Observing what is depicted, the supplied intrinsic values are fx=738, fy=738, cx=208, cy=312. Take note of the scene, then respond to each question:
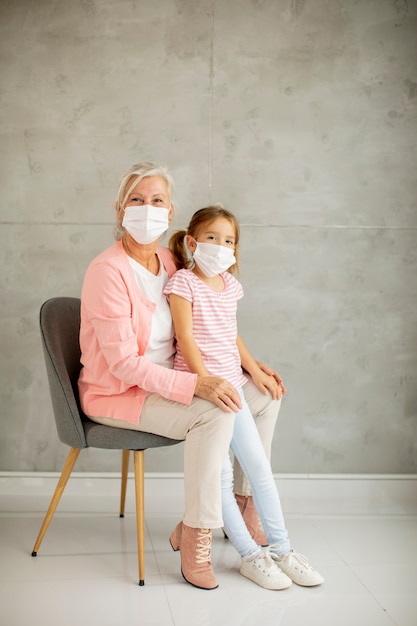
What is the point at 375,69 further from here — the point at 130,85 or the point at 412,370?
the point at 412,370

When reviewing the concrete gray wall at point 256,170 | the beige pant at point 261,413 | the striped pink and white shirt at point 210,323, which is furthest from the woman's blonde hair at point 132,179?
the beige pant at point 261,413

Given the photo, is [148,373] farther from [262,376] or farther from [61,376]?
[262,376]

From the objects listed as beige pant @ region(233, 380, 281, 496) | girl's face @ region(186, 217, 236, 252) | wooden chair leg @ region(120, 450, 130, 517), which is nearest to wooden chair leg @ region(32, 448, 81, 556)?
wooden chair leg @ region(120, 450, 130, 517)

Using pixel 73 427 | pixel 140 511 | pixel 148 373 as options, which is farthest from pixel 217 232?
pixel 140 511

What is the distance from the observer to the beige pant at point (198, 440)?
7.25ft

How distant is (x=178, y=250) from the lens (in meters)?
2.59

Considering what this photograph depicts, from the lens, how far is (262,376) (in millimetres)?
2586

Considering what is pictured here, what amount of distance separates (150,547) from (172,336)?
77 centimetres

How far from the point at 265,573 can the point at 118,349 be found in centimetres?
83

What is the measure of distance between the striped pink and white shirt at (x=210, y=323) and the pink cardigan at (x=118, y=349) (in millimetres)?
127

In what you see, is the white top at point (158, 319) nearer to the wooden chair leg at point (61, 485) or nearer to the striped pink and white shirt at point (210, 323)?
the striped pink and white shirt at point (210, 323)

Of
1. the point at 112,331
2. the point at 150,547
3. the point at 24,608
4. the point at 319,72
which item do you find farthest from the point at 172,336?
the point at 319,72

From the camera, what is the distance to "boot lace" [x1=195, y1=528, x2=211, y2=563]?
225 centimetres

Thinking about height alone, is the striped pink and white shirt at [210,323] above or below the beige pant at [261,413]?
above
